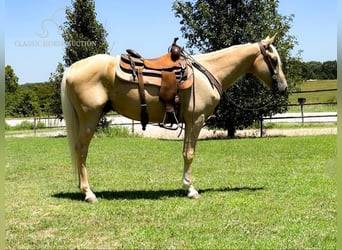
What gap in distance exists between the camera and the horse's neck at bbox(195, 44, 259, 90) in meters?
5.96

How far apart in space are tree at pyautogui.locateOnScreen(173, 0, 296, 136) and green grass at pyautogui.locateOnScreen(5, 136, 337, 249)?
24.6 ft

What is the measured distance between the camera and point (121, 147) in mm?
12914

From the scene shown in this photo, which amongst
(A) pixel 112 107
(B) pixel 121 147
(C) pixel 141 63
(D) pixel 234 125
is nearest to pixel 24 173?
(A) pixel 112 107

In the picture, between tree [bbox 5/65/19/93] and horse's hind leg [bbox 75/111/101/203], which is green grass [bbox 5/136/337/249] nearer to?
horse's hind leg [bbox 75/111/101/203]

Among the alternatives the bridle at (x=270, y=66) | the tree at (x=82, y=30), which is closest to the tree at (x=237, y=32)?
the tree at (x=82, y=30)

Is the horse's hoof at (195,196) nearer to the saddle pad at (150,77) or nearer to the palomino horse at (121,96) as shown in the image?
the palomino horse at (121,96)

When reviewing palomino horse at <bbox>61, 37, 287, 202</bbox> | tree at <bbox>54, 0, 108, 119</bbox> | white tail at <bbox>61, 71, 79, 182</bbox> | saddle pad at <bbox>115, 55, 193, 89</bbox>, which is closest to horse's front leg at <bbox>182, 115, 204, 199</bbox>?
palomino horse at <bbox>61, 37, 287, 202</bbox>

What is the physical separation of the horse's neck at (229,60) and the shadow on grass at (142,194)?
1.61m

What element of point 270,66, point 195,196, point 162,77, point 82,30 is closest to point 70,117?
point 162,77

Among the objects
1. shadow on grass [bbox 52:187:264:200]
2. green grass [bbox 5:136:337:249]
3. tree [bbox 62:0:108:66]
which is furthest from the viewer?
tree [bbox 62:0:108:66]

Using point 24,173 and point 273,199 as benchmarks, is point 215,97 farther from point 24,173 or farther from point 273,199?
point 24,173

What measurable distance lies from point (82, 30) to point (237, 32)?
7270mm

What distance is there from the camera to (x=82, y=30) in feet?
62.6

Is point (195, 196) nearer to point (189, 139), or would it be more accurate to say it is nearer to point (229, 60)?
point (189, 139)
